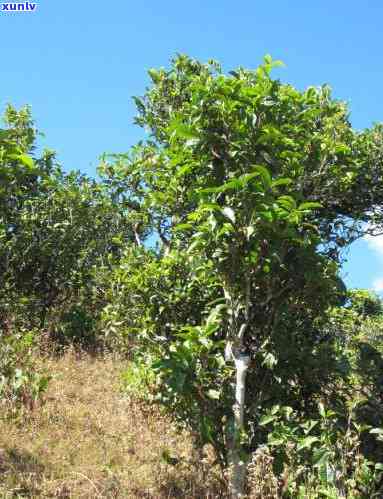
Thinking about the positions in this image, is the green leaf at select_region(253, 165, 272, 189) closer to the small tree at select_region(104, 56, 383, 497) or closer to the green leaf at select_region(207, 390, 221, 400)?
the small tree at select_region(104, 56, 383, 497)

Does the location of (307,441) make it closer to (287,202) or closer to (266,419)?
(266,419)

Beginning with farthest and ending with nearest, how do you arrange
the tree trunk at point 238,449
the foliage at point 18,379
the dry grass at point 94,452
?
the foliage at point 18,379 → the dry grass at point 94,452 → the tree trunk at point 238,449

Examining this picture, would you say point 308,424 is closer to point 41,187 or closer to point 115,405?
point 115,405

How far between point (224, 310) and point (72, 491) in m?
2.13

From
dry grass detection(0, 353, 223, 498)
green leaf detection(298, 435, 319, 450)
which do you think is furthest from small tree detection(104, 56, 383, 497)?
dry grass detection(0, 353, 223, 498)

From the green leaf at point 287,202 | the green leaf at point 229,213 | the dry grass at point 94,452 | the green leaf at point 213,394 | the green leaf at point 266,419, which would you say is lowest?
the dry grass at point 94,452

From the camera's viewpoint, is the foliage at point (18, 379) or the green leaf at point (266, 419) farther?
the foliage at point (18, 379)

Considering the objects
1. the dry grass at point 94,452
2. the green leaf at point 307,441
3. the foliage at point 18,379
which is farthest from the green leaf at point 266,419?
the foliage at point 18,379

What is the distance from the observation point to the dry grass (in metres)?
4.71

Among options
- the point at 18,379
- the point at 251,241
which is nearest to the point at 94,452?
the point at 18,379

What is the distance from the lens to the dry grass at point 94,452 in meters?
4.71

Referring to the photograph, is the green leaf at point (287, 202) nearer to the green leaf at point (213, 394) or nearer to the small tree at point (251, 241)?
the small tree at point (251, 241)

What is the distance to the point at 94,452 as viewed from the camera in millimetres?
5578

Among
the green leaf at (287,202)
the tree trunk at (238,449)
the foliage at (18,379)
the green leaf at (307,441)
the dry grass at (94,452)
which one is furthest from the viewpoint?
the foliage at (18,379)
